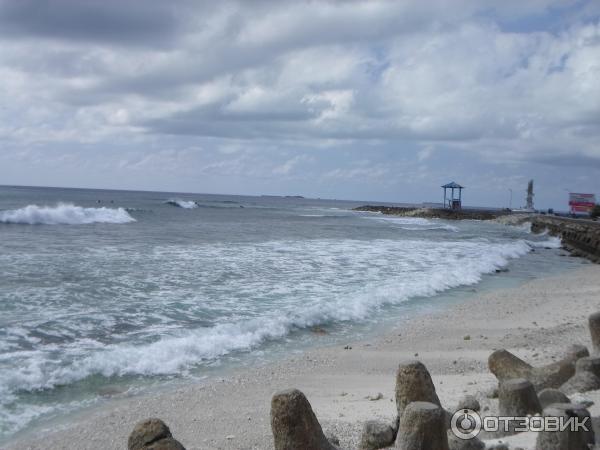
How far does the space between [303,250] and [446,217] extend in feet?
165

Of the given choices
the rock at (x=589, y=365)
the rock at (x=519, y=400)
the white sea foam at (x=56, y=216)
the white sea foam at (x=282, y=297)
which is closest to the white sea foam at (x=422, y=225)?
the white sea foam at (x=282, y=297)

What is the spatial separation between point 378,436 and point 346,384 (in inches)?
112

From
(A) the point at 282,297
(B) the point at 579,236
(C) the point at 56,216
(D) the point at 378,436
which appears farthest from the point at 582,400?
(C) the point at 56,216

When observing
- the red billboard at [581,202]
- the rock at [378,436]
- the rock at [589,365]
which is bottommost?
the rock at [378,436]

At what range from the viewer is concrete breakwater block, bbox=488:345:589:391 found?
582cm

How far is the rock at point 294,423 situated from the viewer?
3.99 meters

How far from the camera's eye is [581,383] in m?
5.43

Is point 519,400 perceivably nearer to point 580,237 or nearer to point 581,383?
point 581,383

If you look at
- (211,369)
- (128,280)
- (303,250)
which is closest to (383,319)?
(211,369)

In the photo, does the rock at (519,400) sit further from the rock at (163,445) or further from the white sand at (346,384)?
the rock at (163,445)

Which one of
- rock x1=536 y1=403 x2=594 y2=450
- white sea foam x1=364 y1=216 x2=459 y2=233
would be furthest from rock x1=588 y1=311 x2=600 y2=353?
white sea foam x1=364 y1=216 x2=459 y2=233

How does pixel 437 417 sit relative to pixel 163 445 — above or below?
above

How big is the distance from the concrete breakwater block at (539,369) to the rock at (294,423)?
262 centimetres

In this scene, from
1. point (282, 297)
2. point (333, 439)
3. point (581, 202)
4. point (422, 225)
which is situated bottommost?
point (282, 297)
